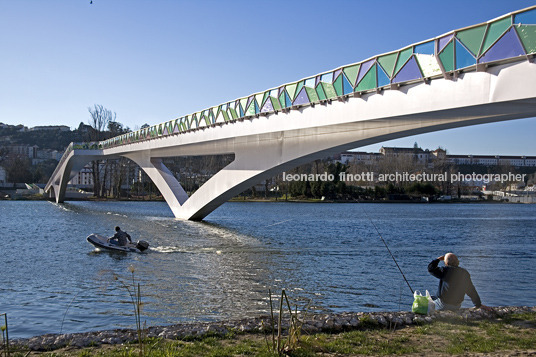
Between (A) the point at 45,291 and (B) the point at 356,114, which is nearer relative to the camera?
(A) the point at 45,291

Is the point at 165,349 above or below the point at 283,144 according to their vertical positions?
below

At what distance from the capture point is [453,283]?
10.2m

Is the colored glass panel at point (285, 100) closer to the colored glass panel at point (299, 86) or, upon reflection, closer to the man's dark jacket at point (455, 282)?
the colored glass panel at point (299, 86)

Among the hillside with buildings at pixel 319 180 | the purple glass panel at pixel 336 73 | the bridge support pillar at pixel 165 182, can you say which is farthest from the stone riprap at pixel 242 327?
the hillside with buildings at pixel 319 180

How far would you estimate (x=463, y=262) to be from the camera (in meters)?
21.8

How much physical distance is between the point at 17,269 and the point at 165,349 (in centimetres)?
1386

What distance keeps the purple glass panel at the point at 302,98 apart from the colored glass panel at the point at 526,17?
11.6 metres

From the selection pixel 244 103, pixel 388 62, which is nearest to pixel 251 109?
pixel 244 103

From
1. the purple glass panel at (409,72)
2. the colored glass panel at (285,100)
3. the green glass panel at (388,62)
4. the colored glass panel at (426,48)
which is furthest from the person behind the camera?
the colored glass panel at (285,100)

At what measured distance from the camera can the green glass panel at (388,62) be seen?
18703mm

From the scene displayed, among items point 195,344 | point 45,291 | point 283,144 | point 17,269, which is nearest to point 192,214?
point 283,144

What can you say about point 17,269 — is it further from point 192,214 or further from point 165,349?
point 192,214

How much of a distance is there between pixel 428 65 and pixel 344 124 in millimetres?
5838

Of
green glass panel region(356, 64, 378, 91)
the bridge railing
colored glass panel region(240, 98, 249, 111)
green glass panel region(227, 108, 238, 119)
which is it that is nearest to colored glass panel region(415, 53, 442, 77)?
the bridge railing
